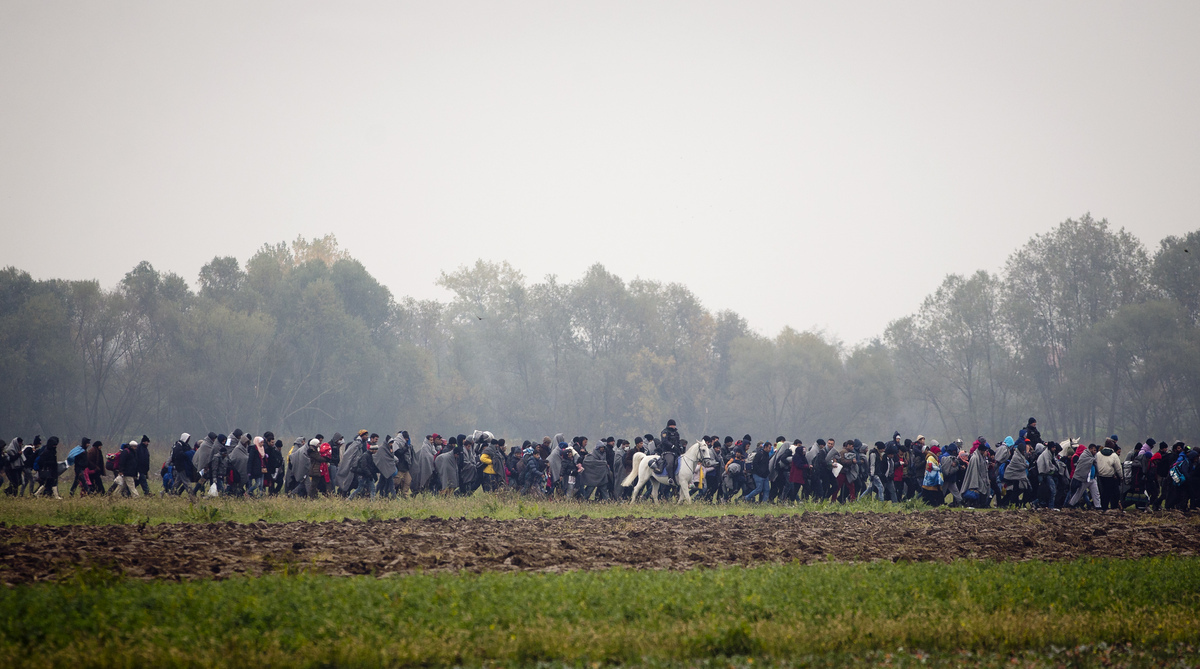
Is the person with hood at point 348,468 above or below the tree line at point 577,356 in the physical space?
below

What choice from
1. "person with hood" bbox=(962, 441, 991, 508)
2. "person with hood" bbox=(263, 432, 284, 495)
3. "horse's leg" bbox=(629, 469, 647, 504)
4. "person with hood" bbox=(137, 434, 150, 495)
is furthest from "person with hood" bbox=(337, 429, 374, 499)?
"person with hood" bbox=(962, 441, 991, 508)

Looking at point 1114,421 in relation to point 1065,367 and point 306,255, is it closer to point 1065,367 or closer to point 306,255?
point 1065,367

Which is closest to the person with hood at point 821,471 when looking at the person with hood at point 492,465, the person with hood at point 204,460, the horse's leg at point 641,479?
the horse's leg at point 641,479

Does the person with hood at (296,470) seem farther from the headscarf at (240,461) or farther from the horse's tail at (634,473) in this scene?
the horse's tail at (634,473)

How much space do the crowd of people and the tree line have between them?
33232 millimetres

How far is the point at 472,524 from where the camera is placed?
51.7 feet

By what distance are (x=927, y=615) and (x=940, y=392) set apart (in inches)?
2487

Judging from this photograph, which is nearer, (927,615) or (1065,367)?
(927,615)

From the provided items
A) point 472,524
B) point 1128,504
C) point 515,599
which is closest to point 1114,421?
point 1128,504

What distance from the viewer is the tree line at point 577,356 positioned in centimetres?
5506

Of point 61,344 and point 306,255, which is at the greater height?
point 306,255

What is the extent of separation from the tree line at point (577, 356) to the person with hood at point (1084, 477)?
39997mm

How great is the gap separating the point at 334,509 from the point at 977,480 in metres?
15.0

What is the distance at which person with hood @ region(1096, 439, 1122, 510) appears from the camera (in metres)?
20.8
